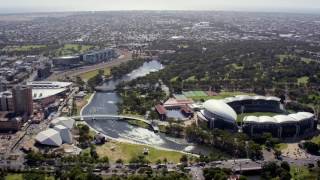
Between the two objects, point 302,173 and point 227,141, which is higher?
point 227,141

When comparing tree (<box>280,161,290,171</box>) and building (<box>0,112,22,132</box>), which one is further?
building (<box>0,112,22,132</box>)

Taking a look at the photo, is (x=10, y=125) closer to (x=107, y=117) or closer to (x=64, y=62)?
(x=107, y=117)

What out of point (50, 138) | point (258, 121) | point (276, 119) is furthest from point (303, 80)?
point (50, 138)

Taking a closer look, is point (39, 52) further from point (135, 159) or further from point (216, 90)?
point (135, 159)

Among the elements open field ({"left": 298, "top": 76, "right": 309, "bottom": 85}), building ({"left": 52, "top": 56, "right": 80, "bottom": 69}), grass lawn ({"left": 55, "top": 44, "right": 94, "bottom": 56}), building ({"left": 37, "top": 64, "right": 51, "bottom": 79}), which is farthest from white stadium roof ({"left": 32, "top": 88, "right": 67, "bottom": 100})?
open field ({"left": 298, "top": 76, "right": 309, "bottom": 85})

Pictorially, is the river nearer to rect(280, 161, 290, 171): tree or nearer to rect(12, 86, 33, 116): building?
rect(12, 86, 33, 116): building
